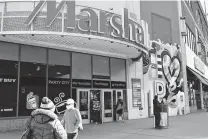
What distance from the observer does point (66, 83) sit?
1423 cm

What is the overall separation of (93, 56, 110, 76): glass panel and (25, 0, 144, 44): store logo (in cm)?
360

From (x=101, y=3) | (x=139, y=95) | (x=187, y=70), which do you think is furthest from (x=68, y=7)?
(x=187, y=70)

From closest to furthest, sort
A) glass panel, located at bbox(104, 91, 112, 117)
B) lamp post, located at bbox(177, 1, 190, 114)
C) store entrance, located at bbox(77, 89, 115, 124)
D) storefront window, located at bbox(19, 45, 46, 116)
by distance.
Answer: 1. storefront window, located at bbox(19, 45, 46, 116)
2. store entrance, located at bbox(77, 89, 115, 124)
3. glass panel, located at bbox(104, 91, 112, 117)
4. lamp post, located at bbox(177, 1, 190, 114)

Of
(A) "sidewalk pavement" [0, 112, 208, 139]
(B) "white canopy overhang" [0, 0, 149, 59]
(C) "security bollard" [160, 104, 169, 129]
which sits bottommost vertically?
(A) "sidewalk pavement" [0, 112, 208, 139]

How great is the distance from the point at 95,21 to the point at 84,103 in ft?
18.4

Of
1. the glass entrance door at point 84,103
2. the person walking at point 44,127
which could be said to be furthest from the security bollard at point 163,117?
the person walking at point 44,127

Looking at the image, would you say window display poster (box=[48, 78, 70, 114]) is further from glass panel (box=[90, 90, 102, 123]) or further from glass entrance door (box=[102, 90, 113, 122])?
glass entrance door (box=[102, 90, 113, 122])

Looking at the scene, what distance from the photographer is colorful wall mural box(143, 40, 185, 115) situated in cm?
2023

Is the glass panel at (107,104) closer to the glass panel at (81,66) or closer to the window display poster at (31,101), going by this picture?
the glass panel at (81,66)

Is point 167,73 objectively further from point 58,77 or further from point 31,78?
point 31,78

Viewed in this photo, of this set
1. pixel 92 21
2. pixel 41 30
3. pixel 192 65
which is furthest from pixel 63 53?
pixel 192 65

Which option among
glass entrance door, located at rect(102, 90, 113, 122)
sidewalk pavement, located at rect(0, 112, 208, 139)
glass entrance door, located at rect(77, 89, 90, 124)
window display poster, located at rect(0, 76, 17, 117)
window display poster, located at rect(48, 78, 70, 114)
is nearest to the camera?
Answer: sidewalk pavement, located at rect(0, 112, 208, 139)

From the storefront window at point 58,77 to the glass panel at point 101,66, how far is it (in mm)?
2062

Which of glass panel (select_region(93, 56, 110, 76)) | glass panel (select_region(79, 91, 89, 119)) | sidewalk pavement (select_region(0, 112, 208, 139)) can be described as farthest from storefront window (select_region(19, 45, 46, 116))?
glass panel (select_region(93, 56, 110, 76))
